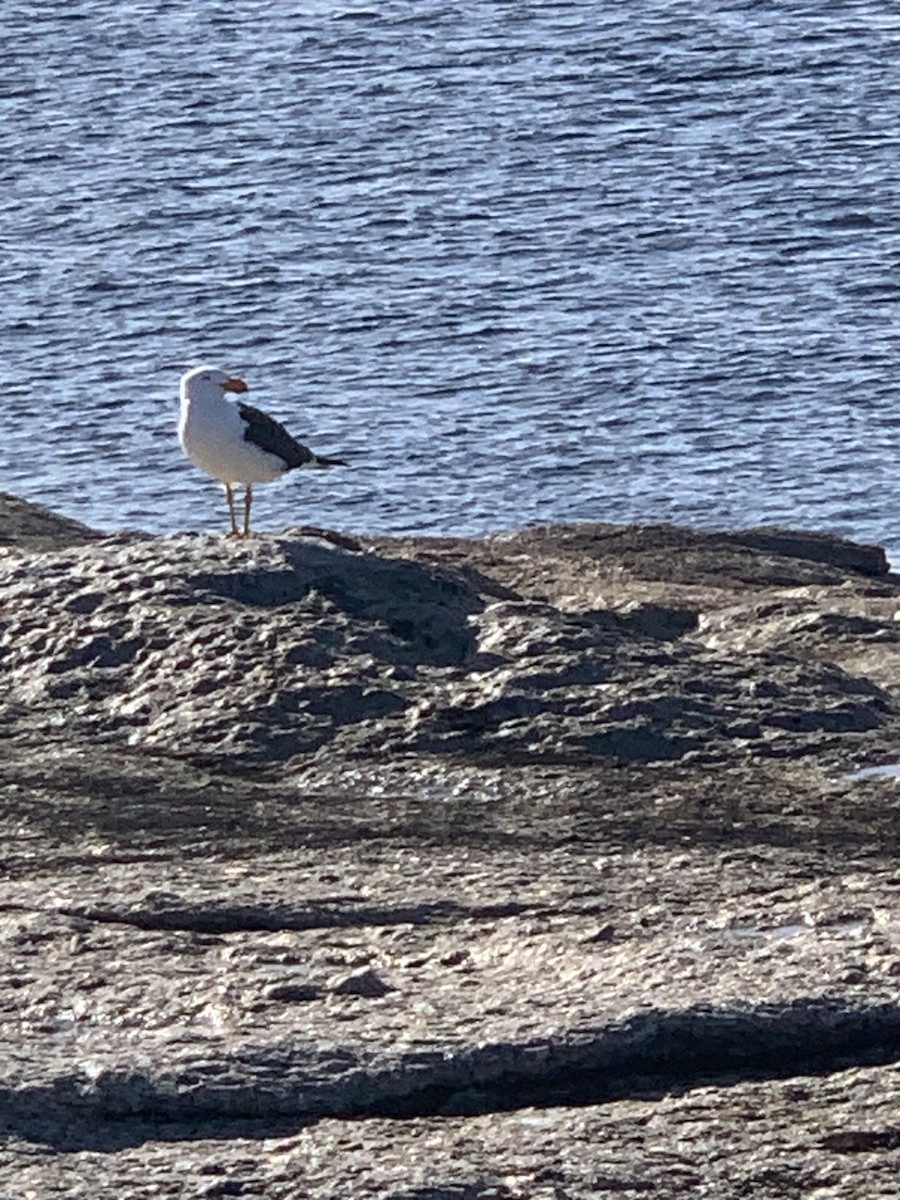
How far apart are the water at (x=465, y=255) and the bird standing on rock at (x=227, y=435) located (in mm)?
7228

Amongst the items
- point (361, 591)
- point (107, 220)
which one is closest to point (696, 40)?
point (107, 220)

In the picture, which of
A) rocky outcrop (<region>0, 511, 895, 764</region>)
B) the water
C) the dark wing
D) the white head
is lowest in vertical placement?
the water

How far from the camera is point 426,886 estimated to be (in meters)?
7.66

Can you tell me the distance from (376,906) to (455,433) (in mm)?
16214

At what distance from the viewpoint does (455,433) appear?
77.2ft

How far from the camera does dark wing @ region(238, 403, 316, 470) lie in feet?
45.0

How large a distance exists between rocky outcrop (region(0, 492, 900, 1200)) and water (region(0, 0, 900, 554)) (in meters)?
10.9

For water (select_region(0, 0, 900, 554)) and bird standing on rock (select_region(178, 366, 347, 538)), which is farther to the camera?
water (select_region(0, 0, 900, 554))

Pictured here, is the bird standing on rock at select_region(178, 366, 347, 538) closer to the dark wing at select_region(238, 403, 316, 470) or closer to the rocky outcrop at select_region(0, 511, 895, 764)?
the dark wing at select_region(238, 403, 316, 470)

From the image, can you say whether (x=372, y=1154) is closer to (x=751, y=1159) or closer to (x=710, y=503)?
(x=751, y=1159)

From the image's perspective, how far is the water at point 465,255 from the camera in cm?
2262

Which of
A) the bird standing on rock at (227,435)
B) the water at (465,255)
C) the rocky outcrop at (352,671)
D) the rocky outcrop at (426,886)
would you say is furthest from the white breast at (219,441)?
the water at (465,255)

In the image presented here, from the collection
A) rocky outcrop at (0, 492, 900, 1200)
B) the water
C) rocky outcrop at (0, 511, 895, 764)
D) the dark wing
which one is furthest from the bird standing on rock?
the water

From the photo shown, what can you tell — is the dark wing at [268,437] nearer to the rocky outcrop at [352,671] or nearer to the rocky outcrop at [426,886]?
the rocky outcrop at [426,886]
